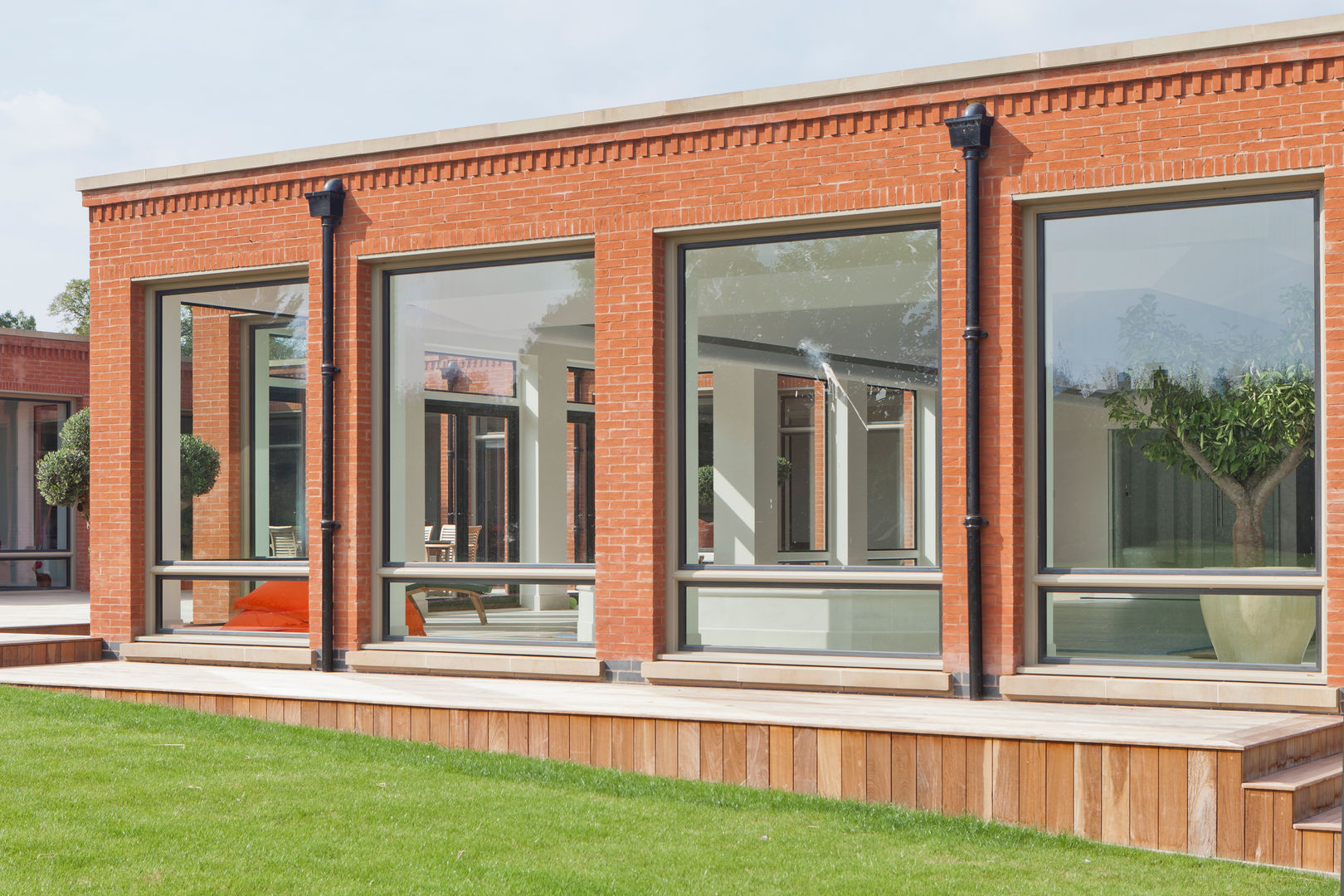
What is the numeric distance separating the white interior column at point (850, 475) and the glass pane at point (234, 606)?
4201 mm

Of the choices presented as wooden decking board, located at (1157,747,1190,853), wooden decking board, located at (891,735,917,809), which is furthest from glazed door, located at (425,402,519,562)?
wooden decking board, located at (1157,747,1190,853)

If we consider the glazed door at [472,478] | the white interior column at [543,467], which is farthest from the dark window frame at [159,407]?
the white interior column at [543,467]

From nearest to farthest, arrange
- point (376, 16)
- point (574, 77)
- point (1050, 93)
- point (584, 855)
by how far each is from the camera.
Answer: point (584, 855) → point (1050, 93) → point (376, 16) → point (574, 77)

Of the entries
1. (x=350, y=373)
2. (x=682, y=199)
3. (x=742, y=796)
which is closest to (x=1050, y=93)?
(x=682, y=199)

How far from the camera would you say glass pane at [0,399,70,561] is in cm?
Result: 2198

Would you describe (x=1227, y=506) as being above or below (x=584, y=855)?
above

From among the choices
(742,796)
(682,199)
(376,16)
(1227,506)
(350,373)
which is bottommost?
(742,796)

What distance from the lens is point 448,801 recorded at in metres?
6.26

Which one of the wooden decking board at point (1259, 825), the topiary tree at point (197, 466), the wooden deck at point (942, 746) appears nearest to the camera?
the wooden decking board at point (1259, 825)

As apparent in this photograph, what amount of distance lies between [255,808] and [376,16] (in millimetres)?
10238

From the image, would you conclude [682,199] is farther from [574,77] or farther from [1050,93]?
[574,77]

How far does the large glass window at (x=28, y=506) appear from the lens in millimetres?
22000

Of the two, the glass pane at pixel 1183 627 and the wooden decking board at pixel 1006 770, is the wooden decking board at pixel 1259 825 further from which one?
the glass pane at pixel 1183 627

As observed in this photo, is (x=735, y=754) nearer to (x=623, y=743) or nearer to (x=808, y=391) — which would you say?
(x=623, y=743)
